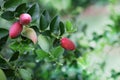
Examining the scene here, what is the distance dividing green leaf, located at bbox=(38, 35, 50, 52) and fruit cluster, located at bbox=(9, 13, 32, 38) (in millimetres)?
89

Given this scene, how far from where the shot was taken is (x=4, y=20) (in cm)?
81

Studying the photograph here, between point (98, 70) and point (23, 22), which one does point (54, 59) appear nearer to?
point (23, 22)

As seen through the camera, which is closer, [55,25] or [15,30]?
[15,30]

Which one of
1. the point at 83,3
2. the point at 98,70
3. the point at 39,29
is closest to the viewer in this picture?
the point at 39,29

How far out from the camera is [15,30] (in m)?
0.74

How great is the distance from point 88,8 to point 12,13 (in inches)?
148

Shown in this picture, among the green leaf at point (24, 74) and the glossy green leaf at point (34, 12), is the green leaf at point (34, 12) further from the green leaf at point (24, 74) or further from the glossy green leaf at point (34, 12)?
the green leaf at point (24, 74)

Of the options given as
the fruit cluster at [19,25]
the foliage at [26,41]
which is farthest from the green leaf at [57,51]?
the fruit cluster at [19,25]

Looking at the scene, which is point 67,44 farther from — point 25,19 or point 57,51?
point 25,19

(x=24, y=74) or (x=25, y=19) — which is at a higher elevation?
(x=25, y=19)

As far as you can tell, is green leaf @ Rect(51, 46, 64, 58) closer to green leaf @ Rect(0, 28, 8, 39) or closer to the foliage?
the foliage

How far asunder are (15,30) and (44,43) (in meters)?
0.12

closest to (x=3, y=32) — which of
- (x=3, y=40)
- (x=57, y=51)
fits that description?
(x=3, y=40)

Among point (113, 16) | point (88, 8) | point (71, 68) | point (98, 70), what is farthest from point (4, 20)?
point (88, 8)
